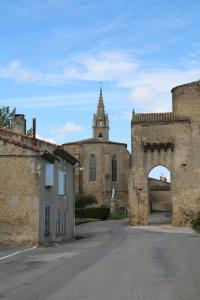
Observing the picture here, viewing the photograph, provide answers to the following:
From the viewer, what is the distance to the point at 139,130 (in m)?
47.4

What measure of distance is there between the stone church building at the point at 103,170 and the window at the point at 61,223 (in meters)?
50.0

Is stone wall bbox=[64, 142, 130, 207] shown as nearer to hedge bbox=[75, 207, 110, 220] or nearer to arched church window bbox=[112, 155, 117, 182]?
arched church window bbox=[112, 155, 117, 182]

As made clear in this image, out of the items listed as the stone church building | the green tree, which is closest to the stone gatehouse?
the green tree

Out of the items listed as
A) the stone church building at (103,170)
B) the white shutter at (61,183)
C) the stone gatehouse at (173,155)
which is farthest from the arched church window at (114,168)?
the white shutter at (61,183)

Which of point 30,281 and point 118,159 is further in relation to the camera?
point 118,159

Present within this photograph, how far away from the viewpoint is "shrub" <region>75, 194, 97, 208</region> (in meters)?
76.6

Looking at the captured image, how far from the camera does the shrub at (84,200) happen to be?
76.6 meters

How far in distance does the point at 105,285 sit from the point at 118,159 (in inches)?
2884

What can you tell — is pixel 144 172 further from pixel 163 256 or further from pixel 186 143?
pixel 163 256

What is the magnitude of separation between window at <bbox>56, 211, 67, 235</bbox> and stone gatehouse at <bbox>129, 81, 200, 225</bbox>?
1653 cm

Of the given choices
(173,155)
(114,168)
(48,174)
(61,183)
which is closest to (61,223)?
(61,183)

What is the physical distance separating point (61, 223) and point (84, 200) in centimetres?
4843

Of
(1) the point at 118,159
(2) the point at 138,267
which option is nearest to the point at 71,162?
(2) the point at 138,267

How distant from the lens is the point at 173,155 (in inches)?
1832
